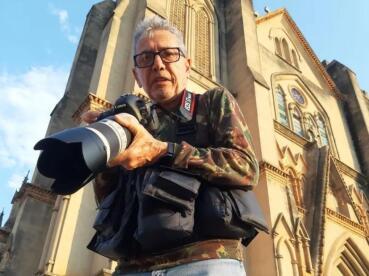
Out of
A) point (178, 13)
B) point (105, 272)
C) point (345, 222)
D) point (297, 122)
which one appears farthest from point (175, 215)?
point (297, 122)

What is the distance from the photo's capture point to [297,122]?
14.8 m

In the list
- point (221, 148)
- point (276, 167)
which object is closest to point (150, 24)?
point (221, 148)

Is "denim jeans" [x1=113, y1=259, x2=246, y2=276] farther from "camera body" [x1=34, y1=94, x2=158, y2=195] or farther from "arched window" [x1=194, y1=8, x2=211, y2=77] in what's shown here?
"arched window" [x1=194, y1=8, x2=211, y2=77]

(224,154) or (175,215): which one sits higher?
(224,154)

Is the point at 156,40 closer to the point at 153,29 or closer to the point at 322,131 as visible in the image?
the point at 153,29

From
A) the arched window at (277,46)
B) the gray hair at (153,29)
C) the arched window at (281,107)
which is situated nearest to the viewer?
the gray hair at (153,29)

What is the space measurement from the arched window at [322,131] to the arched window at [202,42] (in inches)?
224

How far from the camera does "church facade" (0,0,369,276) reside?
7860mm

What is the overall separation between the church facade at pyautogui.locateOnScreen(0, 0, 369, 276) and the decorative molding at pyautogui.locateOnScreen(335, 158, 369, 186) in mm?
38

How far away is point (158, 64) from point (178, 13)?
12109mm

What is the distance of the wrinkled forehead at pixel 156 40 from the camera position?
1.75 meters

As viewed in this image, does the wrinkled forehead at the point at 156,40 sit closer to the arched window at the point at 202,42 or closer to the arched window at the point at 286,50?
the arched window at the point at 202,42

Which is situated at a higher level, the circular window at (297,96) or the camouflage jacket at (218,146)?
the circular window at (297,96)

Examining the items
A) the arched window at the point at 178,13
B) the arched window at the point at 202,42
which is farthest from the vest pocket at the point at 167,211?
the arched window at the point at 178,13
